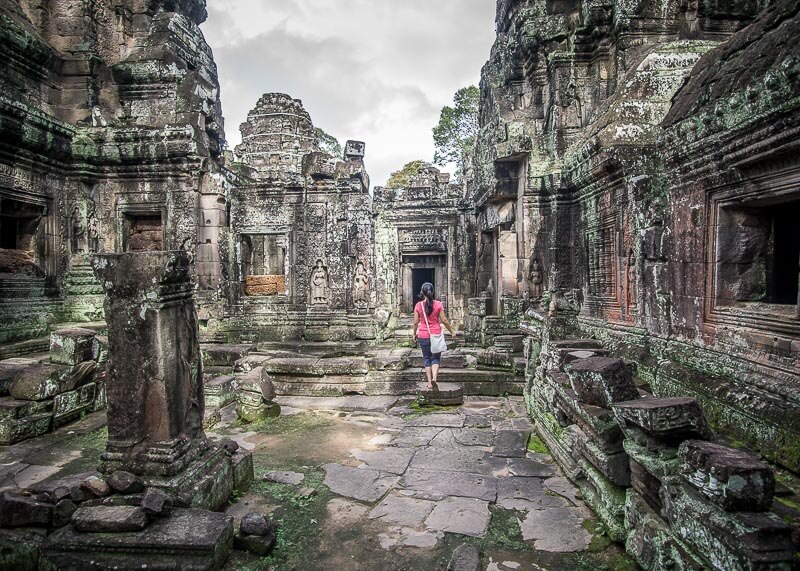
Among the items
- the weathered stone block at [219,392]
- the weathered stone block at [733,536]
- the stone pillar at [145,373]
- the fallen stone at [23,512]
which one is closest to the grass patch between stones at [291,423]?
the weathered stone block at [219,392]

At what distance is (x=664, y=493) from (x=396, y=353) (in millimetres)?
6424

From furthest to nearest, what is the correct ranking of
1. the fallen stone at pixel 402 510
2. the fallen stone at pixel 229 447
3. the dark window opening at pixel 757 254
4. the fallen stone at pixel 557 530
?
the fallen stone at pixel 229 447 < the dark window opening at pixel 757 254 < the fallen stone at pixel 402 510 < the fallen stone at pixel 557 530

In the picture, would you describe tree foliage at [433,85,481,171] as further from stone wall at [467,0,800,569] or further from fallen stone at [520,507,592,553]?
fallen stone at [520,507,592,553]

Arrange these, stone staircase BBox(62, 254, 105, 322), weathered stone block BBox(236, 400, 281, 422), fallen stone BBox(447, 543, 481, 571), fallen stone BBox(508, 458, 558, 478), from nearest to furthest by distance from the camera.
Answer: fallen stone BBox(447, 543, 481, 571), fallen stone BBox(508, 458, 558, 478), weathered stone block BBox(236, 400, 281, 422), stone staircase BBox(62, 254, 105, 322)

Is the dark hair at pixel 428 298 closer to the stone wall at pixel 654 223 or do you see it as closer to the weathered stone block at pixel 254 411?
the stone wall at pixel 654 223

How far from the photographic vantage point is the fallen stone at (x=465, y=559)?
2.88 metres

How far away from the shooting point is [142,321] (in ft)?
12.2

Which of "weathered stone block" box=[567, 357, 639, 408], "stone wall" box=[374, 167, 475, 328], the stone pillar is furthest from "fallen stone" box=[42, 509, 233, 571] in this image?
"stone wall" box=[374, 167, 475, 328]

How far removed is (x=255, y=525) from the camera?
322 cm

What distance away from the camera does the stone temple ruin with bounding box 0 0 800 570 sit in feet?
10.1

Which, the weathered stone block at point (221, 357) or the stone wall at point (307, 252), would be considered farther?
the stone wall at point (307, 252)

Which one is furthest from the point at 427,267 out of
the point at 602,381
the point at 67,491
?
the point at 67,491

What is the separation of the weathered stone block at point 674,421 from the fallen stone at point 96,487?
12.5ft

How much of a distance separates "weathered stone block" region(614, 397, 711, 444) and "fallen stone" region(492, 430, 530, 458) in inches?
92.2
